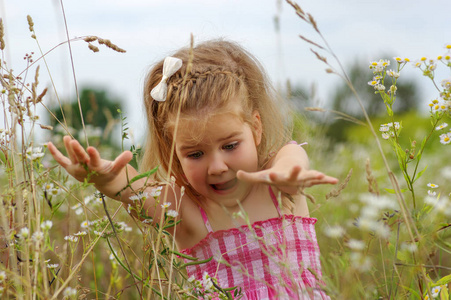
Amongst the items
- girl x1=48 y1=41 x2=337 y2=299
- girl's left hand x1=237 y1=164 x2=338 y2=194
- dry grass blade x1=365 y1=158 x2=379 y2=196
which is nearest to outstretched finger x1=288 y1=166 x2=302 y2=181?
girl's left hand x1=237 y1=164 x2=338 y2=194

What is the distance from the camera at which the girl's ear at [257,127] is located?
8.14ft

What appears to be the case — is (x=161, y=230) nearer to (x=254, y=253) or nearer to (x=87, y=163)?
(x=87, y=163)

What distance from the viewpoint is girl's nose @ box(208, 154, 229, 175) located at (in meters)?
2.15

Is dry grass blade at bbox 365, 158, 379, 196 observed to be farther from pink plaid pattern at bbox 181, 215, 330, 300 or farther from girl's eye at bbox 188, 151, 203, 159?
pink plaid pattern at bbox 181, 215, 330, 300

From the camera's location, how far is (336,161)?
6.35 m

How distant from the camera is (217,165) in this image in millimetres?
2152

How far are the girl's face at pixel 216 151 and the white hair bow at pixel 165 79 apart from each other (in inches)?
7.7

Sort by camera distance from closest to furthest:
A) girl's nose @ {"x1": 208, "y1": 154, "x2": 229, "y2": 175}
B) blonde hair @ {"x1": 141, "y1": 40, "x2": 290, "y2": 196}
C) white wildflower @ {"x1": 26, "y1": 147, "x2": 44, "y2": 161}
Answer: white wildflower @ {"x1": 26, "y1": 147, "x2": 44, "y2": 161} → girl's nose @ {"x1": 208, "y1": 154, "x2": 229, "y2": 175} → blonde hair @ {"x1": 141, "y1": 40, "x2": 290, "y2": 196}

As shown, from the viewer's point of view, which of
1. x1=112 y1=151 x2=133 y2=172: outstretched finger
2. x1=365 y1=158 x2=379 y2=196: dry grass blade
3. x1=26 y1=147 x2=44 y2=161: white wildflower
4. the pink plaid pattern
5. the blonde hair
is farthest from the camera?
the pink plaid pattern

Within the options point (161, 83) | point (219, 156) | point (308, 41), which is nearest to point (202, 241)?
point (219, 156)

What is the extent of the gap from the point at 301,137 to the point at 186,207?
946 millimetres

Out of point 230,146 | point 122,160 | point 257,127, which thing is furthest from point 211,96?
point 122,160

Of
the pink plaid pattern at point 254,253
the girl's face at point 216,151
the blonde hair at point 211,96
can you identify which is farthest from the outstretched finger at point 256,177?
the pink plaid pattern at point 254,253

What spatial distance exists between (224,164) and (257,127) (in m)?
0.42
